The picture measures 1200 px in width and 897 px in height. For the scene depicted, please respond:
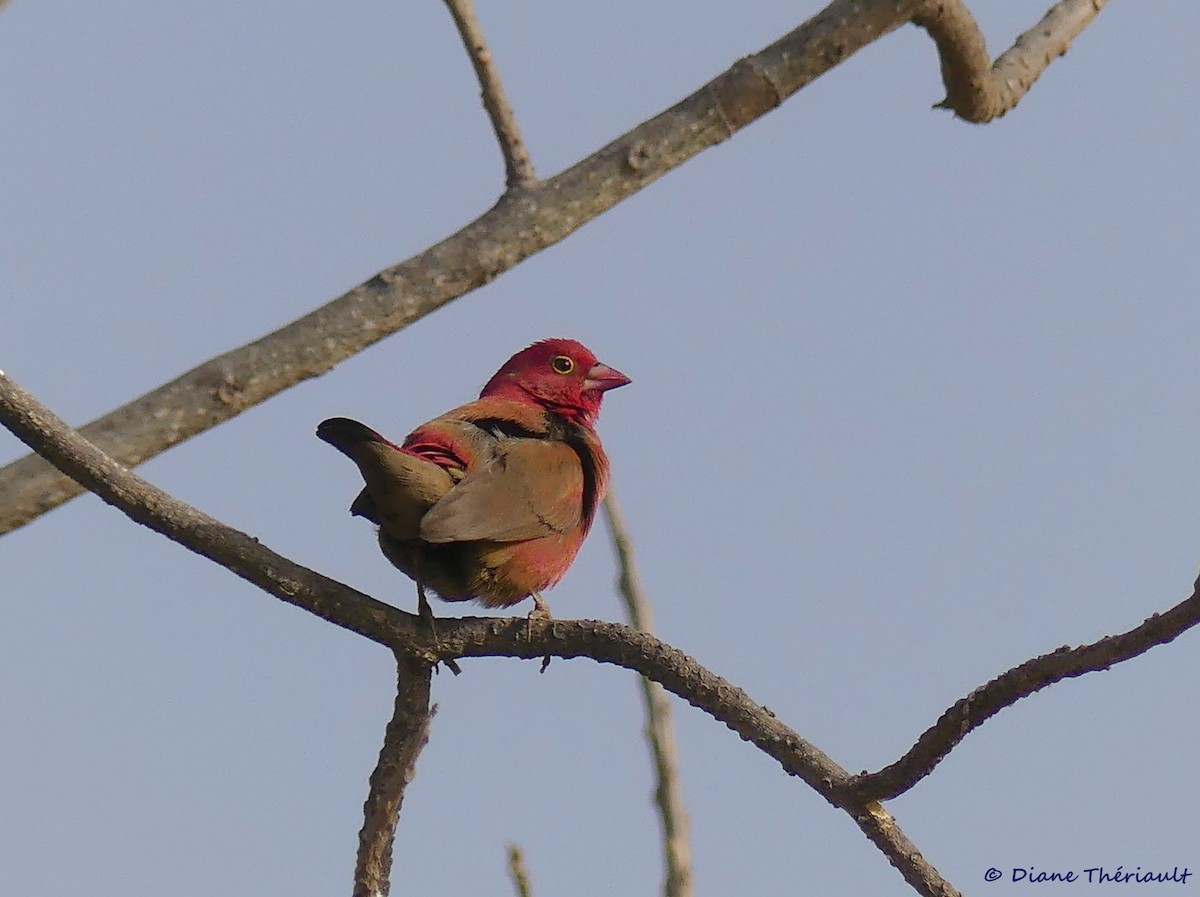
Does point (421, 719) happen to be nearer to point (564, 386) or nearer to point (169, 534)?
point (169, 534)

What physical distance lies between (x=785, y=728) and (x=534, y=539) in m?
1.62

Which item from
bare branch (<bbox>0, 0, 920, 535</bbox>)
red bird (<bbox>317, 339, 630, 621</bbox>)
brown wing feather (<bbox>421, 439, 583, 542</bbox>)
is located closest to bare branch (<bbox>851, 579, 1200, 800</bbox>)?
red bird (<bbox>317, 339, 630, 621</bbox>)

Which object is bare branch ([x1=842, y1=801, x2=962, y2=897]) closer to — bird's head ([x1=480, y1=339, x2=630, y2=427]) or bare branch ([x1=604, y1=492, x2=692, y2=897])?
bare branch ([x1=604, y1=492, x2=692, y2=897])

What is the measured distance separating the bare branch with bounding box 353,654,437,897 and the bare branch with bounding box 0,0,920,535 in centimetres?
84

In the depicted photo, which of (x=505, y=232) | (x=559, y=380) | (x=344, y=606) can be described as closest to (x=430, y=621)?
(x=344, y=606)

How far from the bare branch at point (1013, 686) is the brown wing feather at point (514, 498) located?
61.3 inches

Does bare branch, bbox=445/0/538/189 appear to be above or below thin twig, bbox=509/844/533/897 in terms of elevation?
above

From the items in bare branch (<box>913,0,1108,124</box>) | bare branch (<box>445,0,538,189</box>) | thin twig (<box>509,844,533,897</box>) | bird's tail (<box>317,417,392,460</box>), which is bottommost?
thin twig (<box>509,844,533,897</box>)

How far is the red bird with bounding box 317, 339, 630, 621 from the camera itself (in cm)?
454

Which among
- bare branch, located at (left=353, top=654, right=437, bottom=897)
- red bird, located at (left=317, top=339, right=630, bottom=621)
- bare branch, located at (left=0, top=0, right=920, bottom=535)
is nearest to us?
bare branch, located at (left=353, top=654, right=437, bottom=897)

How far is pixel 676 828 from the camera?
4.12 metres

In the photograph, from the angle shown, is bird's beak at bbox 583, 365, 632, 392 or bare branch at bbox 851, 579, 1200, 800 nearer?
bare branch at bbox 851, 579, 1200, 800

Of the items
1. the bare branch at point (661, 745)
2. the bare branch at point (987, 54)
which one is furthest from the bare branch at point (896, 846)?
the bare branch at point (987, 54)

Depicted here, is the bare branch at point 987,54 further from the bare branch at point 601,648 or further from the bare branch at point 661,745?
the bare branch at point 601,648
